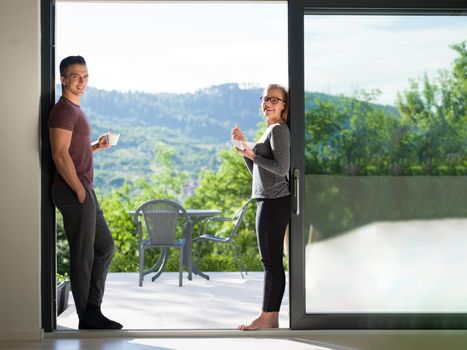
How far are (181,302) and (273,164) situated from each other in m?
2.11

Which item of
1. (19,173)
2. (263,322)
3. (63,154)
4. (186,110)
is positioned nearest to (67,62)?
(63,154)

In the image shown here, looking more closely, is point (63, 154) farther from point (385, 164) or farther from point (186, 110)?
point (186, 110)

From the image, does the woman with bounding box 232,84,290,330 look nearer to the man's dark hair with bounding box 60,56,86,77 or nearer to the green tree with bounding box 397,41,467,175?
the green tree with bounding box 397,41,467,175

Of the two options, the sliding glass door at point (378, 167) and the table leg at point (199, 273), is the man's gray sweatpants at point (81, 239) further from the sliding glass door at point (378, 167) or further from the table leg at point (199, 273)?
the table leg at point (199, 273)

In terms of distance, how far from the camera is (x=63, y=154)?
496cm

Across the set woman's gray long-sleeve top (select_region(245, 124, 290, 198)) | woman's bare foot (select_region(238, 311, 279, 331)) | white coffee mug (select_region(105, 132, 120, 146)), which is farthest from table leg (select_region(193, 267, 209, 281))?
white coffee mug (select_region(105, 132, 120, 146))

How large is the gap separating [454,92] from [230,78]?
600cm

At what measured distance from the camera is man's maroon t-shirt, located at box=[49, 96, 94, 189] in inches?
197

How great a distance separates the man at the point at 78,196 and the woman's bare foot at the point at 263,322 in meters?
0.84

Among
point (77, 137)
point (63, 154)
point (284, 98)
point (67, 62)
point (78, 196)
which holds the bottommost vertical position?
point (78, 196)

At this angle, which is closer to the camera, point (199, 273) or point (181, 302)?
point (181, 302)

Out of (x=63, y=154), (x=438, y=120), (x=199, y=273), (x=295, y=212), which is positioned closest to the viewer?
(x=63, y=154)

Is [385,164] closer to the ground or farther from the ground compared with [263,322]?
farther from the ground

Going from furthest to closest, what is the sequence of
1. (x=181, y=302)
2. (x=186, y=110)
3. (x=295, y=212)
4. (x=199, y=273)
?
(x=186, y=110) < (x=199, y=273) < (x=181, y=302) < (x=295, y=212)
